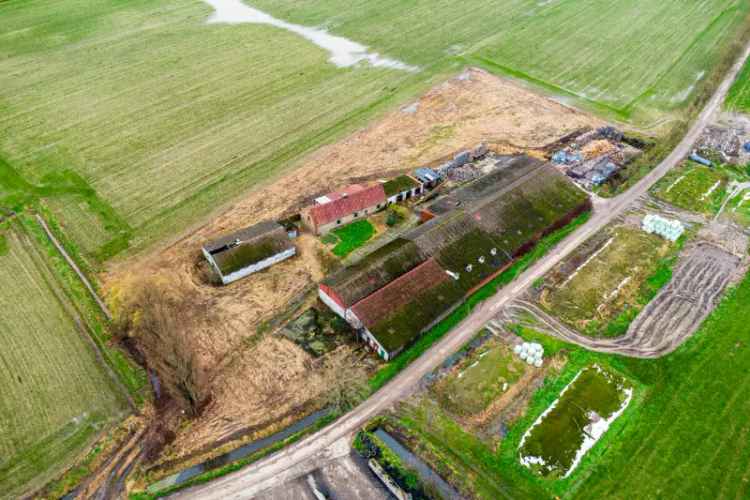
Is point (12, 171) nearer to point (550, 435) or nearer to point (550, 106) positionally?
point (550, 435)

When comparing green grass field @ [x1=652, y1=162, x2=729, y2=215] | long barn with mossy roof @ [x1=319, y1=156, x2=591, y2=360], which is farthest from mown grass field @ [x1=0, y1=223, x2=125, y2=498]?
green grass field @ [x1=652, y1=162, x2=729, y2=215]

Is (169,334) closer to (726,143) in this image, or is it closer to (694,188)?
(694,188)

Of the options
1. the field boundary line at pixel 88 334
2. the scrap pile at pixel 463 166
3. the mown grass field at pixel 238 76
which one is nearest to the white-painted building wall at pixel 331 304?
the field boundary line at pixel 88 334

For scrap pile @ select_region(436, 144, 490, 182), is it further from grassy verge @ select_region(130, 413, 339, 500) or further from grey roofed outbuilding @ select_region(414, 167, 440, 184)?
grassy verge @ select_region(130, 413, 339, 500)

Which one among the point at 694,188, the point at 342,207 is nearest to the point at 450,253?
the point at 342,207

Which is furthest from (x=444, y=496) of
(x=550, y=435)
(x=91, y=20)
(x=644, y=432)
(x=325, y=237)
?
(x=91, y=20)
